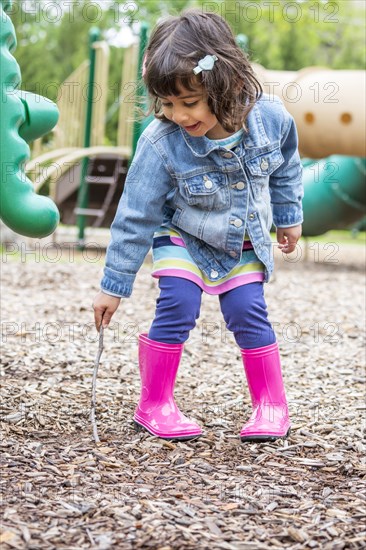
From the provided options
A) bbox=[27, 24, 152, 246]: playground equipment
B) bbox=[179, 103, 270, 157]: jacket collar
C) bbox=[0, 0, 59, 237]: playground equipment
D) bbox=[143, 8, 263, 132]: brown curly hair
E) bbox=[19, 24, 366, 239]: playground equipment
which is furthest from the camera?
bbox=[27, 24, 152, 246]: playground equipment

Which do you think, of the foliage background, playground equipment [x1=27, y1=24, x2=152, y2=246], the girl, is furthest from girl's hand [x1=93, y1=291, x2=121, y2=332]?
the foliage background

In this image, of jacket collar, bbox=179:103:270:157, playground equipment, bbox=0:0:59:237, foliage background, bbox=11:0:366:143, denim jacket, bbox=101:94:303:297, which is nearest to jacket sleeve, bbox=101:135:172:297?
denim jacket, bbox=101:94:303:297

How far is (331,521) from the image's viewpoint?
1801mm

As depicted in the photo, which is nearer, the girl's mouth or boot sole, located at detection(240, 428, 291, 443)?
the girl's mouth

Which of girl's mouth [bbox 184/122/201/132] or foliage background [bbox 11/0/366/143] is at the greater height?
girl's mouth [bbox 184/122/201/132]

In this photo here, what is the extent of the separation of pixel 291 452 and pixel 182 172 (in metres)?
0.88

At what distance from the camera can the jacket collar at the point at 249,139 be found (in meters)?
2.37

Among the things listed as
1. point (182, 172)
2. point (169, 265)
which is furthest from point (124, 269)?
point (182, 172)

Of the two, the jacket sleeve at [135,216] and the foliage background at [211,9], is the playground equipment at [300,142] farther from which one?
the foliage background at [211,9]

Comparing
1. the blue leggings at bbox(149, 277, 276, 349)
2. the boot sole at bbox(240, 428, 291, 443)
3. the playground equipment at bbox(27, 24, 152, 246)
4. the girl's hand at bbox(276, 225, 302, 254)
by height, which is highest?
the girl's hand at bbox(276, 225, 302, 254)

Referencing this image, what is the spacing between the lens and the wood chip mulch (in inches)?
67.7

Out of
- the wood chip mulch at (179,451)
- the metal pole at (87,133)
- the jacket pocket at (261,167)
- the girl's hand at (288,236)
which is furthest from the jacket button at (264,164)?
the metal pole at (87,133)

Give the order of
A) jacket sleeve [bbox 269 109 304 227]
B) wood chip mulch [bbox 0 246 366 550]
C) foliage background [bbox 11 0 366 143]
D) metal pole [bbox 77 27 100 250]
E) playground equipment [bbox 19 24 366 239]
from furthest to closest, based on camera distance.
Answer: foliage background [bbox 11 0 366 143] < metal pole [bbox 77 27 100 250] < playground equipment [bbox 19 24 366 239] < jacket sleeve [bbox 269 109 304 227] < wood chip mulch [bbox 0 246 366 550]

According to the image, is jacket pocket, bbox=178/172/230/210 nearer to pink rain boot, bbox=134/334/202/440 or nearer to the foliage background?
pink rain boot, bbox=134/334/202/440
